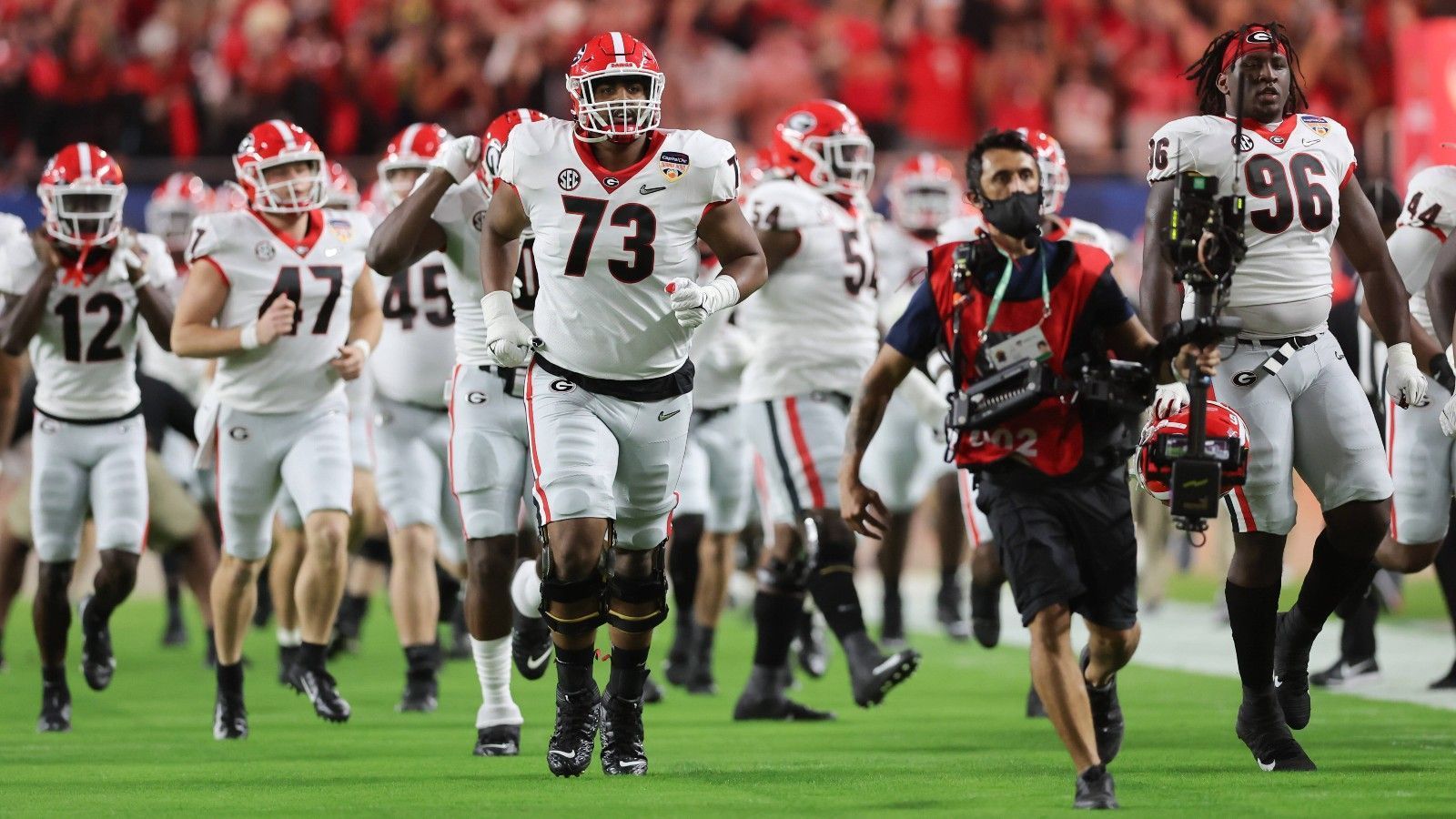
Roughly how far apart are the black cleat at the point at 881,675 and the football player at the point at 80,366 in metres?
2.79

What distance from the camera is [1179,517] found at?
17.6ft

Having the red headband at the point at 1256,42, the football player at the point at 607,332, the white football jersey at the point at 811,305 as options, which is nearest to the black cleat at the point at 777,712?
the white football jersey at the point at 811,305

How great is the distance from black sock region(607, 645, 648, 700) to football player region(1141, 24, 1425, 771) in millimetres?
1759

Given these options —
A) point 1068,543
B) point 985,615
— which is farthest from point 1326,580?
point 985,615

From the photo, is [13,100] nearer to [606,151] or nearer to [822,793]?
[606,151]

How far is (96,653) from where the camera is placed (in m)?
8.45

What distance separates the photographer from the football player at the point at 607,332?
6012mm


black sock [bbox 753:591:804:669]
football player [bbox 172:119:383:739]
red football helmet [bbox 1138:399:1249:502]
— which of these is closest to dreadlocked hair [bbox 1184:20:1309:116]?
red football helmet [bbox 1138:399:1249:502]

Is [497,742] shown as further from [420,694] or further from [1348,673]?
[1348,673]

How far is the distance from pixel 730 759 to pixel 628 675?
1.99 feet

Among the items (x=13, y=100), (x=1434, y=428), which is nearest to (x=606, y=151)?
(x=1434, y=428)

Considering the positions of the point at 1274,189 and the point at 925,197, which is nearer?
the point at 1274,189

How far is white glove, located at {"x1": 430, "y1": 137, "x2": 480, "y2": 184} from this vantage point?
22.2 ft

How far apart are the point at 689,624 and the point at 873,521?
417 centimetres
